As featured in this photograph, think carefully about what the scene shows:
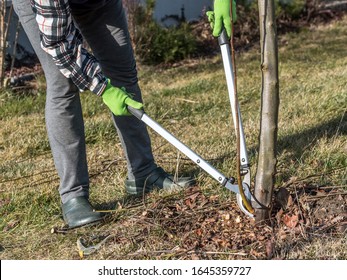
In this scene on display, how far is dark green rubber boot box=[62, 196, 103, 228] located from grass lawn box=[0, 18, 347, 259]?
0.06 metres

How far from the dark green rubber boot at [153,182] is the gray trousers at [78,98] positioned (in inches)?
1.7

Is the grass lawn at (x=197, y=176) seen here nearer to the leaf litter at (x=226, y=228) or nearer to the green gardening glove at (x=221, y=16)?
the leaf litter at (x=226, y=228)

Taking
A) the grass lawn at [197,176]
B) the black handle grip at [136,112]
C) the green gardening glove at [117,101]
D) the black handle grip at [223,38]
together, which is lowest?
the grass lawn at [197,176]

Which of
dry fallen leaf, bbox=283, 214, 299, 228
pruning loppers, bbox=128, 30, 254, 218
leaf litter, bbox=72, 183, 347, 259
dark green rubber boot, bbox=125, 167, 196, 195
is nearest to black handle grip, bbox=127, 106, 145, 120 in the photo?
pruning loppers, bbox=128, 30, 254, 218

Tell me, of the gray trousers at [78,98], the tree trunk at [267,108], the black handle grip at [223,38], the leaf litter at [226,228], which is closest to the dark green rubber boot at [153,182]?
the gray trousers at [78,98]

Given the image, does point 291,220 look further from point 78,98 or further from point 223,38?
point 78,98

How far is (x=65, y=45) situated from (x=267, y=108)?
3.21 ft

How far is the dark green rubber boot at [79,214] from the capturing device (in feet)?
11.2

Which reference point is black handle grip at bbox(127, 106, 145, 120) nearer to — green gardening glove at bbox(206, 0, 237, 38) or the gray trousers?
the gray trousers

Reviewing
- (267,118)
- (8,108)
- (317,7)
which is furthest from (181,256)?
(317,7)

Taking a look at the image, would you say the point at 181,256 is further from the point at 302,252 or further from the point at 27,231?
the point at 27,231

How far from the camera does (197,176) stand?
3.86m

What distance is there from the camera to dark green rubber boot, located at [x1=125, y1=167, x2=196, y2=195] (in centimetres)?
376

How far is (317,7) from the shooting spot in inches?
372
